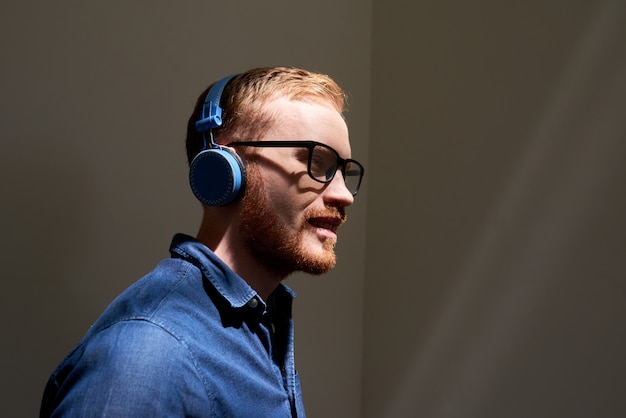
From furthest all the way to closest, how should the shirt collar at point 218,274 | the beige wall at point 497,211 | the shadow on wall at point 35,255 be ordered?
the beige wall at point 497,211 < the shadow on wall at point 35,255 < the shirt collar at point 218,274

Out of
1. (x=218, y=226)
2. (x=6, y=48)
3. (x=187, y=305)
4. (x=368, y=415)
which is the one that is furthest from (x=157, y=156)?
(x=368, y=415)

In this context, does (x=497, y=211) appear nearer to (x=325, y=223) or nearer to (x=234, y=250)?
(x=325, y=223)

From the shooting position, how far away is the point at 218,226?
1067 millimetres

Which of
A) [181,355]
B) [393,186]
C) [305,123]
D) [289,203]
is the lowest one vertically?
[393,186]

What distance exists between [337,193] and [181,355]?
0.40m

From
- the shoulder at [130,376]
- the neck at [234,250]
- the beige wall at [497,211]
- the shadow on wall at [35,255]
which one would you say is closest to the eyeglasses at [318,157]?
the neck at [234,250]

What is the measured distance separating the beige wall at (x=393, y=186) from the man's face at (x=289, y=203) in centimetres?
76

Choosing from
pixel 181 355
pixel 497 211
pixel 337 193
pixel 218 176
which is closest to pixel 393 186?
pixel 497 211

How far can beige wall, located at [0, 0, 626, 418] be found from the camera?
1.55 m

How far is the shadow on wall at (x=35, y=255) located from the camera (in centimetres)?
148

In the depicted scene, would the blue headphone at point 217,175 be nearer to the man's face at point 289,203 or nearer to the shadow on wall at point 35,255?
the man's face at point 289,203

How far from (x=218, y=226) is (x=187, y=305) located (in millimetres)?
186

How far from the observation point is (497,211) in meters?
1.99

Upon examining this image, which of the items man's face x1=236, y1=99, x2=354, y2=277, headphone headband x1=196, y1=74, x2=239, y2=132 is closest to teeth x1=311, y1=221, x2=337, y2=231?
man's face x1=236, y1=99, x2=354, y2=277
